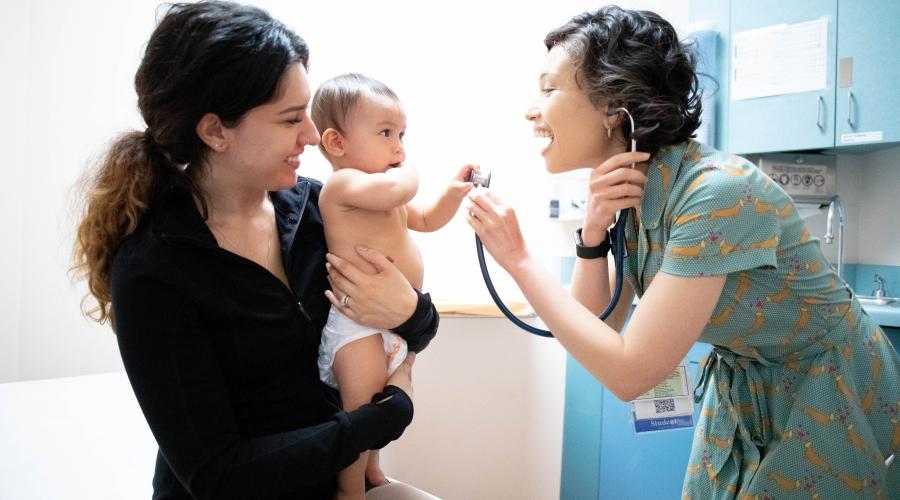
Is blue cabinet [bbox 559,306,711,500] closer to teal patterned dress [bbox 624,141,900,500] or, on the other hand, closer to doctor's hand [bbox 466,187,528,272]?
teal patterned dress [bbox 624,141,900,500]

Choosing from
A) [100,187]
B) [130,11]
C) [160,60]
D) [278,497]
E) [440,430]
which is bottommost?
[440,430]

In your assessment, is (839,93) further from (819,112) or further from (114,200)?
(114,200)

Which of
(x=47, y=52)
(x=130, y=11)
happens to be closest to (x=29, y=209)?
(x=47, y=52)

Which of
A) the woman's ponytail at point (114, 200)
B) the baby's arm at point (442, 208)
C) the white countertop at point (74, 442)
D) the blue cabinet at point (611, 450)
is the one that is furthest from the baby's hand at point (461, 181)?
the blue cabinet at point (611, 450)

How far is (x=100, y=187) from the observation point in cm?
99

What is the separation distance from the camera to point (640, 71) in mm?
1110

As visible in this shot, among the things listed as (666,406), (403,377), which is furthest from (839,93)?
(403,377)

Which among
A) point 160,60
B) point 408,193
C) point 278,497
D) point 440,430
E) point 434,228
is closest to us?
point 160,60

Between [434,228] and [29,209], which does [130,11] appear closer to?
[29,209]

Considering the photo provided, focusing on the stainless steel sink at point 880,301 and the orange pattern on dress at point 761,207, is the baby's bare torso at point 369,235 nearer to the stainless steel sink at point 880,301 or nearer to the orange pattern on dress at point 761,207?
the orange pattern on dress at point 761,207

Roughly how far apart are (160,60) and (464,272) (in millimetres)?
1893

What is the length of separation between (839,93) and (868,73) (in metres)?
0.10

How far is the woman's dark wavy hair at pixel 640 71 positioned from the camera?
1.09 meters

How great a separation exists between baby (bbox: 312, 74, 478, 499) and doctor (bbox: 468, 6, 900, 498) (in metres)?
0.19
